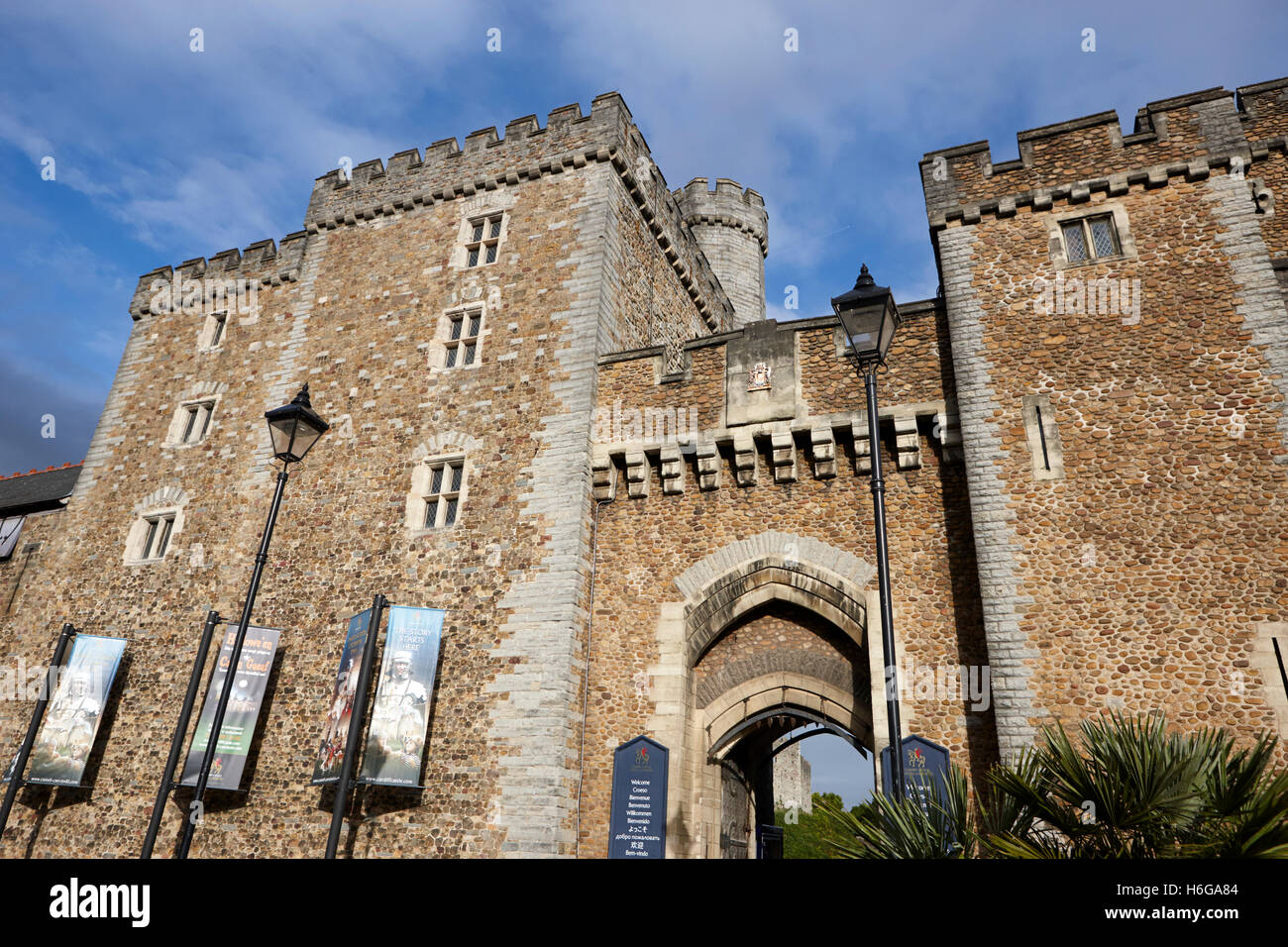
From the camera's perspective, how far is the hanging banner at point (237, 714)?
42.1 feet

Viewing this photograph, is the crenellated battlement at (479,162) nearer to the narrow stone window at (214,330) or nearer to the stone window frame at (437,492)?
the narrow stone window at (214,330)

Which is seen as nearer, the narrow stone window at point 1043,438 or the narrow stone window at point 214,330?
the narrow stone window at point 1043,438

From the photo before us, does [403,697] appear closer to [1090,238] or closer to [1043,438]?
[1043,438]

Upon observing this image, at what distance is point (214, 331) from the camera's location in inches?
755

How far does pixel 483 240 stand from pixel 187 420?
26.0 feet

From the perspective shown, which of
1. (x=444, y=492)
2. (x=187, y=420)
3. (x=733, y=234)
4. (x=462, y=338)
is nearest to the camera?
(x=444, y=492)

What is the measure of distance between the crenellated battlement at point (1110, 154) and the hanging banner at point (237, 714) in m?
13.0

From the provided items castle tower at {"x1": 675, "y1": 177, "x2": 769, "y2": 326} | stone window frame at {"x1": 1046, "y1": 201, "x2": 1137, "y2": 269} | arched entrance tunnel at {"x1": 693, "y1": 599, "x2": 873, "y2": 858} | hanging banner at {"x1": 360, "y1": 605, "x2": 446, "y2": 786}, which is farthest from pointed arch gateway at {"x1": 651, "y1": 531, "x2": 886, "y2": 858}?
castle tower at {"x1": 675, "y1": 177, "x2": 769, "y2": 326}

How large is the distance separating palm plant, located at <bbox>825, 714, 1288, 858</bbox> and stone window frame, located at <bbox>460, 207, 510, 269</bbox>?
43.6 feet

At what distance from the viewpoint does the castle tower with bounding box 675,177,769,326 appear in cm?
2603

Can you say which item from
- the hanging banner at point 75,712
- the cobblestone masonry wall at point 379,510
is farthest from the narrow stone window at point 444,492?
the hanging banner at point 75,712

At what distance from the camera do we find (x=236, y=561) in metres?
15.4

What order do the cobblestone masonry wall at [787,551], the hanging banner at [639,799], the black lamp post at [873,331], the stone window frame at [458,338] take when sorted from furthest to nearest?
the stone window frame at [458,338] < the hanging banner at [639,799] < the cobblestone masonry wall at [787,551] < the black lamp post at [873,331]

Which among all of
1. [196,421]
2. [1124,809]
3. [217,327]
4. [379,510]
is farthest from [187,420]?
[1124,809]
